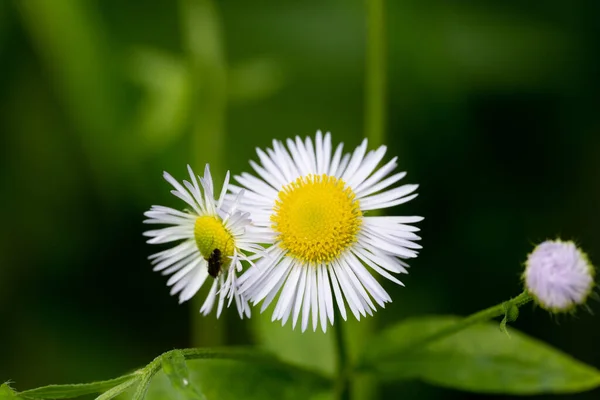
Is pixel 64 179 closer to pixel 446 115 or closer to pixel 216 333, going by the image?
pixel 216 333

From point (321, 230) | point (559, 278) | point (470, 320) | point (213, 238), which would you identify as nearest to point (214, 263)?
point (213, 238)

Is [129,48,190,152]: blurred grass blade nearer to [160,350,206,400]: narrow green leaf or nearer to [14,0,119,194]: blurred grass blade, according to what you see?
[14,0,119,194]: blurred grass blade

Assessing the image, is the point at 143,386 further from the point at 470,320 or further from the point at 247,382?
the point at 470,320

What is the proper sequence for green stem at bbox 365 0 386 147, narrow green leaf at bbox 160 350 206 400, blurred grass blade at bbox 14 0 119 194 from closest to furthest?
1. narrow green leaf at bbox 160 350 206 400
2. green stem at bbox 365 0 386 147
3. blurred grass blade at bbox 14 0 119 194

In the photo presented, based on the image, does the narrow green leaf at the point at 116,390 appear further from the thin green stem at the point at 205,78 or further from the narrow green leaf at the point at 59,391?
the thin green stem at the point at 205,78

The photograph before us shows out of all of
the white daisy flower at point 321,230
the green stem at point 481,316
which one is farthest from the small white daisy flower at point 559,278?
the white daisy flower at point 321,230

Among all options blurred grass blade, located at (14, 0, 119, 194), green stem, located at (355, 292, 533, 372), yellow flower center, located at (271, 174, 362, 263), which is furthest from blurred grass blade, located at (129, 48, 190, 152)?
green stem, located at (355, 292, 533, 372)
